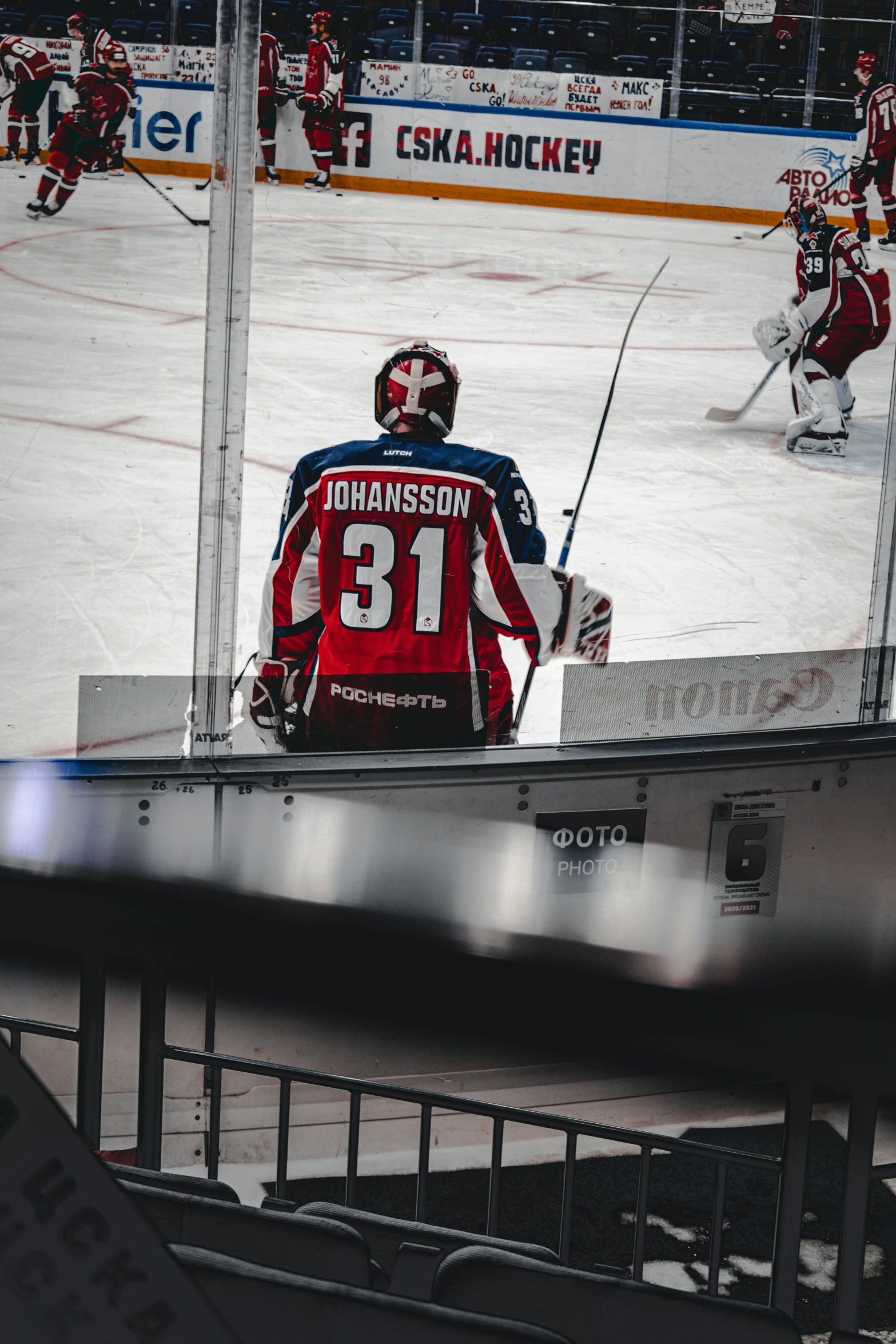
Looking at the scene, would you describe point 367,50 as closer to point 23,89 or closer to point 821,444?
point 23,89

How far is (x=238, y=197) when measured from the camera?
2.41 metres

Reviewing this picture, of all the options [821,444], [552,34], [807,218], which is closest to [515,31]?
[552,34]

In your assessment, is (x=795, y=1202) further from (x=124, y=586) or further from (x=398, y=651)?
(x=124, y=586)

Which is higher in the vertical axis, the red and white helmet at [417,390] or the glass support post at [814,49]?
the glass support post at [814,49]

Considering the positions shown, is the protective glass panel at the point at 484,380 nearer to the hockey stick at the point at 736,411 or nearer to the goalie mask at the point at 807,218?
the hockey stick at the point at 736,411

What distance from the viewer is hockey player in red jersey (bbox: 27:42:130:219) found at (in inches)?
435

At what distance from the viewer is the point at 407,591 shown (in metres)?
2.68

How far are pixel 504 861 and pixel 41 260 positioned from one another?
880 cm

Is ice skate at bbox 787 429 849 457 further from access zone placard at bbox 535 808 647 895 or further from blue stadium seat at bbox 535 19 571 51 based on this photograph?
blue stadium seat at bbox 535 19 571 51

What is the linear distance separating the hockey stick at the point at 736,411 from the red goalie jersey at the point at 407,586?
500 cm

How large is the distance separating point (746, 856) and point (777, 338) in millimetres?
4649

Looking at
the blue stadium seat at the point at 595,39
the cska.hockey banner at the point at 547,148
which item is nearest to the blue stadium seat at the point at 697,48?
the cska.hockey banner at the point at 547,148

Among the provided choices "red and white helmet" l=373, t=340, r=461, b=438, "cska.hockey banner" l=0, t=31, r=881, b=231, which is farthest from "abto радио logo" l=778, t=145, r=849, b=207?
"red and white helmet" l=373, t=340, r=461, b=438

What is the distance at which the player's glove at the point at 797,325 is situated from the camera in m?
7.13
